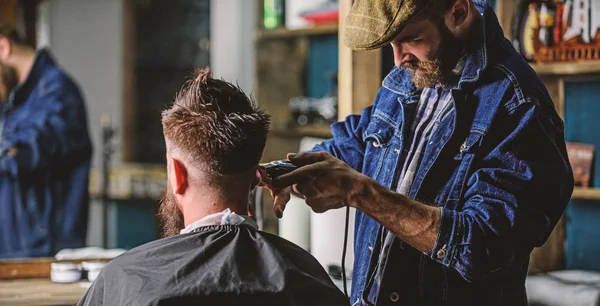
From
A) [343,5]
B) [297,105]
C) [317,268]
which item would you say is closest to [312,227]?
[343,5]

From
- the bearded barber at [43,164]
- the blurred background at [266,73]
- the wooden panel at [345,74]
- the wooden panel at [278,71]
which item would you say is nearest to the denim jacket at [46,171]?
the bearded barber at [43,164]

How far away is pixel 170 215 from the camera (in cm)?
194

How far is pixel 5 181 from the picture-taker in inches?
170

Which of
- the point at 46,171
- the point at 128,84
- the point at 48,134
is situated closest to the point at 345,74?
the point at 48,134

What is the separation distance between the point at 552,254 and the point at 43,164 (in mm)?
2737

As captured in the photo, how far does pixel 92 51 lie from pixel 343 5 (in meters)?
4.76

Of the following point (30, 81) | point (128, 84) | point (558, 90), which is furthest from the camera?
→ point (128, 84)

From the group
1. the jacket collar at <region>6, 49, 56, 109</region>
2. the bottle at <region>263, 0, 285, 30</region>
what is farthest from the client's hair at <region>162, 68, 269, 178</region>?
the bottle at <region>263, 0, 285, 30</region>

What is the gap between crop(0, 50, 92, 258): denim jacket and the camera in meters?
4.20

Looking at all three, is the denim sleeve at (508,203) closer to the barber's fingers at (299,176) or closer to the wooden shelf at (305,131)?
the barber's fingers at (299,176)

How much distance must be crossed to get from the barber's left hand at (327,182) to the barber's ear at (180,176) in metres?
0.23

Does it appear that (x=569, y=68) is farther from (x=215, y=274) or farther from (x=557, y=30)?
(x=215, y=274)

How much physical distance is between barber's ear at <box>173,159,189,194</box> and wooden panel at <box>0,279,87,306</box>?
100 cm

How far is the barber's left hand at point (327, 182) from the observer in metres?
1.80
